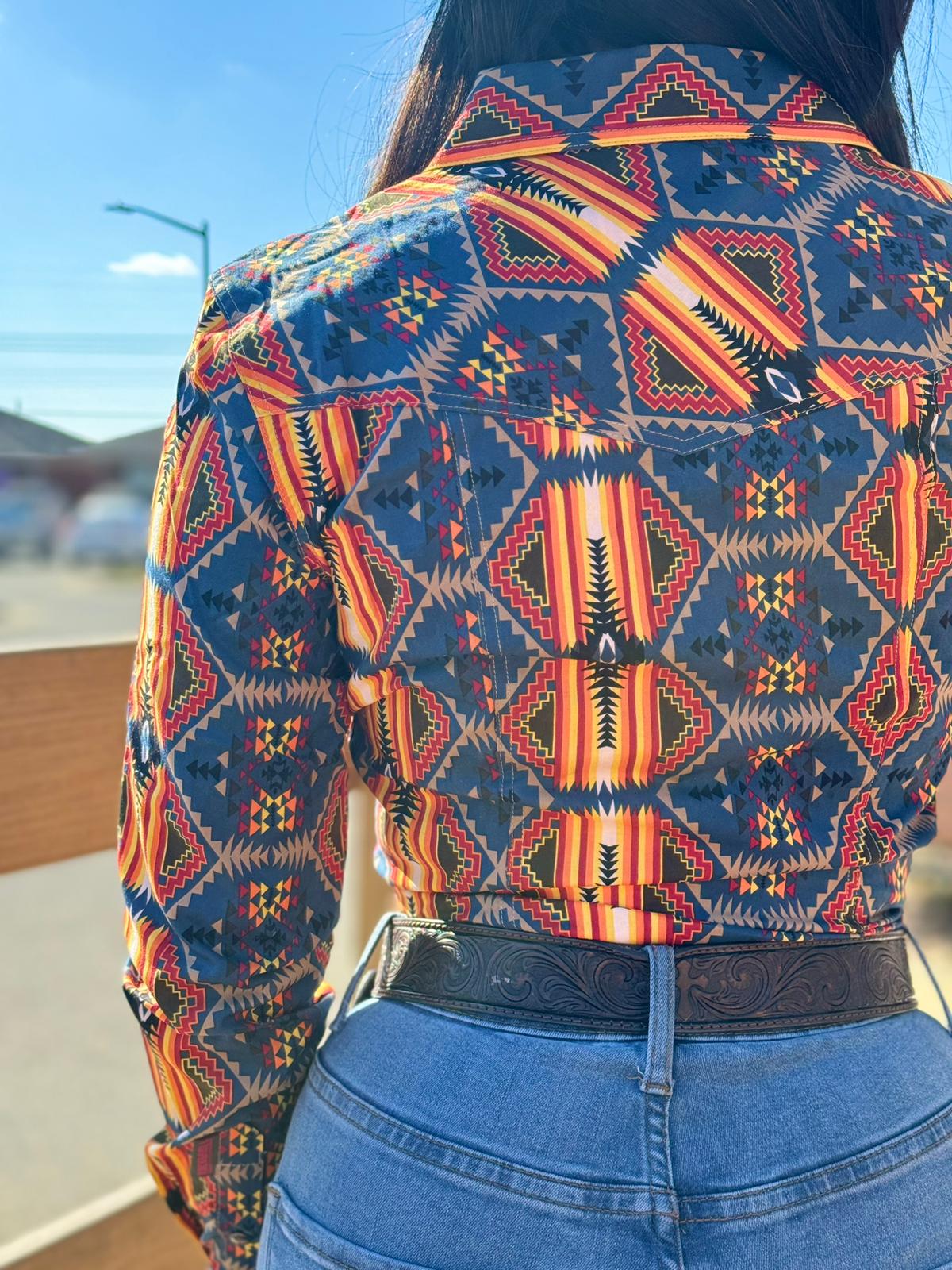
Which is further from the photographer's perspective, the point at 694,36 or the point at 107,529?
the point at 107,529

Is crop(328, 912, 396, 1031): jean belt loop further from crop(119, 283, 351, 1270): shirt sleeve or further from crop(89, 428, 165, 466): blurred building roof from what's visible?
crop(89, 428, 165, 466): blurred building roof

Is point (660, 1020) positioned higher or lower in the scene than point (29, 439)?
lower

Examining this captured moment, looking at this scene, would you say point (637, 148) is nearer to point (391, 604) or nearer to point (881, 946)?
point (391, 604)

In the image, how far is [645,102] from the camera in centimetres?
69

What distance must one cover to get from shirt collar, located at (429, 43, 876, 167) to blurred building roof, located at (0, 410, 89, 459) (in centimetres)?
57

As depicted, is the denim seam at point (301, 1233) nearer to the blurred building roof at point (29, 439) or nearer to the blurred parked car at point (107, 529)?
the blurred parked car at point (107, 529)

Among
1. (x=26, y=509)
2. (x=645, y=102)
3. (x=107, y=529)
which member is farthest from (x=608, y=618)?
(x=107, y=529)

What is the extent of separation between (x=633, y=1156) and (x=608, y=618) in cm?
34

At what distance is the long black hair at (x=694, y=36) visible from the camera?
27.7 inches

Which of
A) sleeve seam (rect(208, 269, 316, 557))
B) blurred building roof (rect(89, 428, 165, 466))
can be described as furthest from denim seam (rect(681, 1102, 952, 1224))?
blurred building roof (rect(89, 428, 165, 466))

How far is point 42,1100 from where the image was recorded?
2.01 meters

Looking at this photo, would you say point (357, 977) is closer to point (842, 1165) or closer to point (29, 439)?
point (842, 1165)

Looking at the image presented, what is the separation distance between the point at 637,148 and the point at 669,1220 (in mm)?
694

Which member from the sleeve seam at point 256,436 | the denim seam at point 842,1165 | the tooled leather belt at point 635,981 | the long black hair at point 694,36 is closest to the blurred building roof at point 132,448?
the sleeve seam at point 256,436
